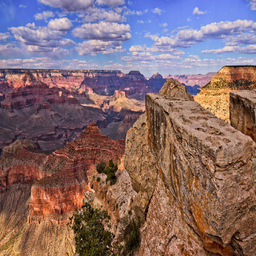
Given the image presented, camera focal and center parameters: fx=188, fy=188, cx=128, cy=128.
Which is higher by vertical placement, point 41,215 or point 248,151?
point 248,151

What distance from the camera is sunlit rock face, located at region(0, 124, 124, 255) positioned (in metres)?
37.2

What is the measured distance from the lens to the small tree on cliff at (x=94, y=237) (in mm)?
15041

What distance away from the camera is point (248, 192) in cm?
632

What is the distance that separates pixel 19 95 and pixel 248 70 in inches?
6051

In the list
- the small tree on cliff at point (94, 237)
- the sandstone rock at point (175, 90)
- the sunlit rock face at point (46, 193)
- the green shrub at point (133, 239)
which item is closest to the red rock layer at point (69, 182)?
the sunlit rock face at point (46, 193)

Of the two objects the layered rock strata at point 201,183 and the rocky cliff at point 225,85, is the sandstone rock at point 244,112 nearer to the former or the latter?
the layered rock strata at point 201,183

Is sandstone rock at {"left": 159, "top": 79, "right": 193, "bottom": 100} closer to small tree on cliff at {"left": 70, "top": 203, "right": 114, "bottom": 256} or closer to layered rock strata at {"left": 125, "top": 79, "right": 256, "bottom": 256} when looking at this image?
layered rock strata at {"left": 125, "top": 79, "right": 256, "bottom": 256}

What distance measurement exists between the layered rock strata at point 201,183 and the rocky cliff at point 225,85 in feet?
128

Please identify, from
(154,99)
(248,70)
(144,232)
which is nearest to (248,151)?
(154,99)

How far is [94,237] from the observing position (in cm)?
1667

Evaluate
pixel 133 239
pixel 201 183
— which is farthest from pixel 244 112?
pixel 133 239

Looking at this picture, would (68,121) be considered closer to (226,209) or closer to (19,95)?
(19,95)

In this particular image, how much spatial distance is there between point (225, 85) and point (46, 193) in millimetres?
51049

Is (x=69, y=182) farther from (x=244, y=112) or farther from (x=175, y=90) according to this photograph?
(x=244, y=112)
